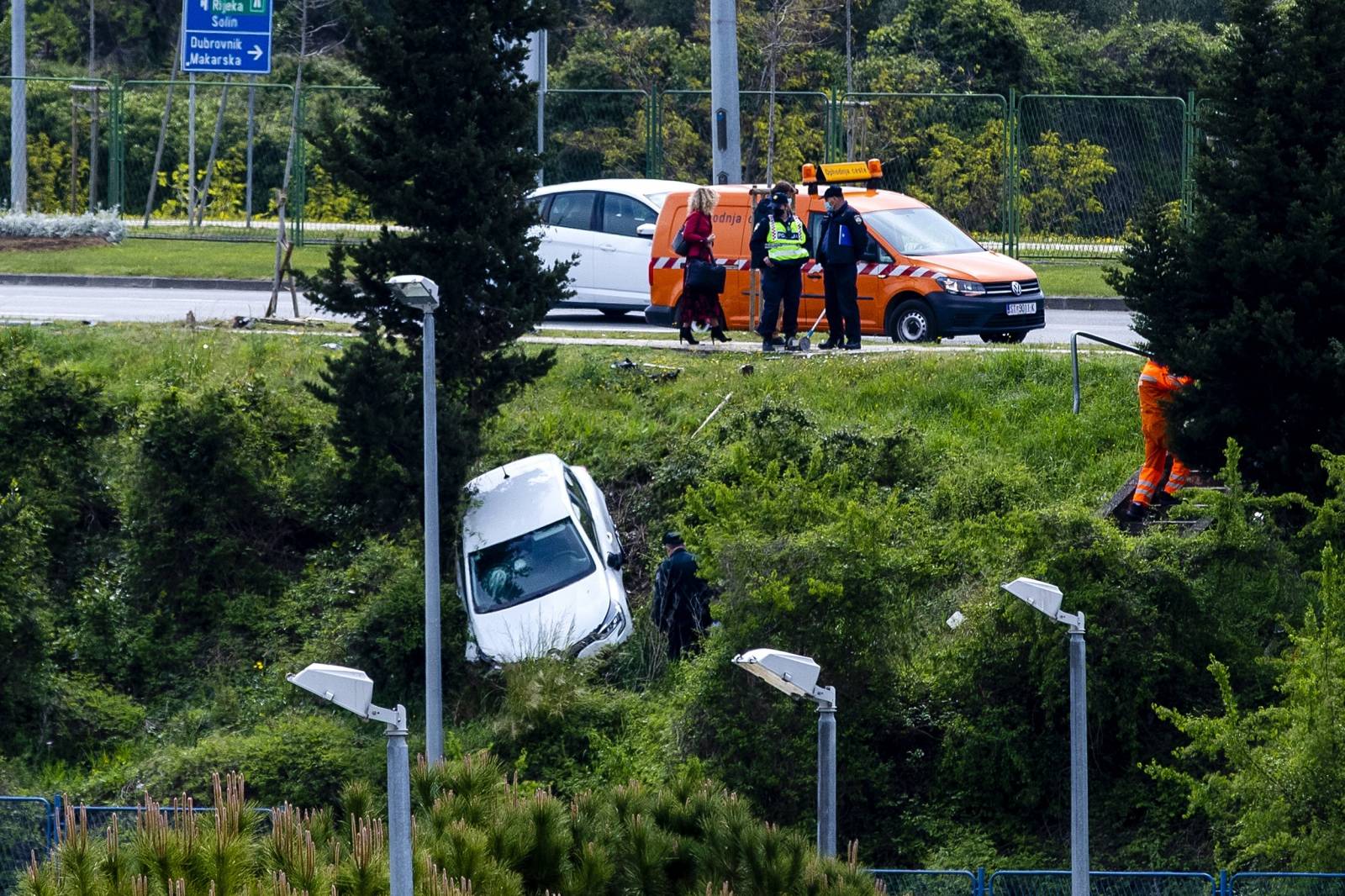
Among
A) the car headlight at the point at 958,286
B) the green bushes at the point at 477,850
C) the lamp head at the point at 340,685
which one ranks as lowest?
the green bushes at the point at 477,850

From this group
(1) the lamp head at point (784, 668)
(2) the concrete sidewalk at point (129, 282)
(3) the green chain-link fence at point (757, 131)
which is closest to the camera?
(1) the lamp head at point (784, 668)

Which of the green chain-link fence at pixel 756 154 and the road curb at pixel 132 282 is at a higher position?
the green chain-link fence at pixel 756 154

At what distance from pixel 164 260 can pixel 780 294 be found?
13160 mm

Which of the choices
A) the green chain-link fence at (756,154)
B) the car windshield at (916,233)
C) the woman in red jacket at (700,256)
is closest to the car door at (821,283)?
the car windshield at (916,233)

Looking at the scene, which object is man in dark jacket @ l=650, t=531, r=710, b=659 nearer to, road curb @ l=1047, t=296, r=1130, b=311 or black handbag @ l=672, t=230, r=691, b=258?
black handbag @ l=672, t=230, r=691, b=258

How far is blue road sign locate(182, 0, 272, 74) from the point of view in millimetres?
29188

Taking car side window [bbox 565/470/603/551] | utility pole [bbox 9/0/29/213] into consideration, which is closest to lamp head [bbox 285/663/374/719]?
car side window [bbox 565/470/603/551]

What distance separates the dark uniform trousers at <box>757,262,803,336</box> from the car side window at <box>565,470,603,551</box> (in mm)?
3477

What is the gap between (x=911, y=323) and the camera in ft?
68.0

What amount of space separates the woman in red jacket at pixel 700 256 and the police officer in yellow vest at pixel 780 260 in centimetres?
51

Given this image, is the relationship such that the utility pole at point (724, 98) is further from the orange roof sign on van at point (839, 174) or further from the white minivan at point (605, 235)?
the orange roof sign on van at point (839, 174)

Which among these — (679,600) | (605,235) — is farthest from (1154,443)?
(605,235)

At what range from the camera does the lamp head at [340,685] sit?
27.7 feet

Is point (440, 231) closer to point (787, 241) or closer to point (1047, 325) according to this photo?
point (787, 241)
